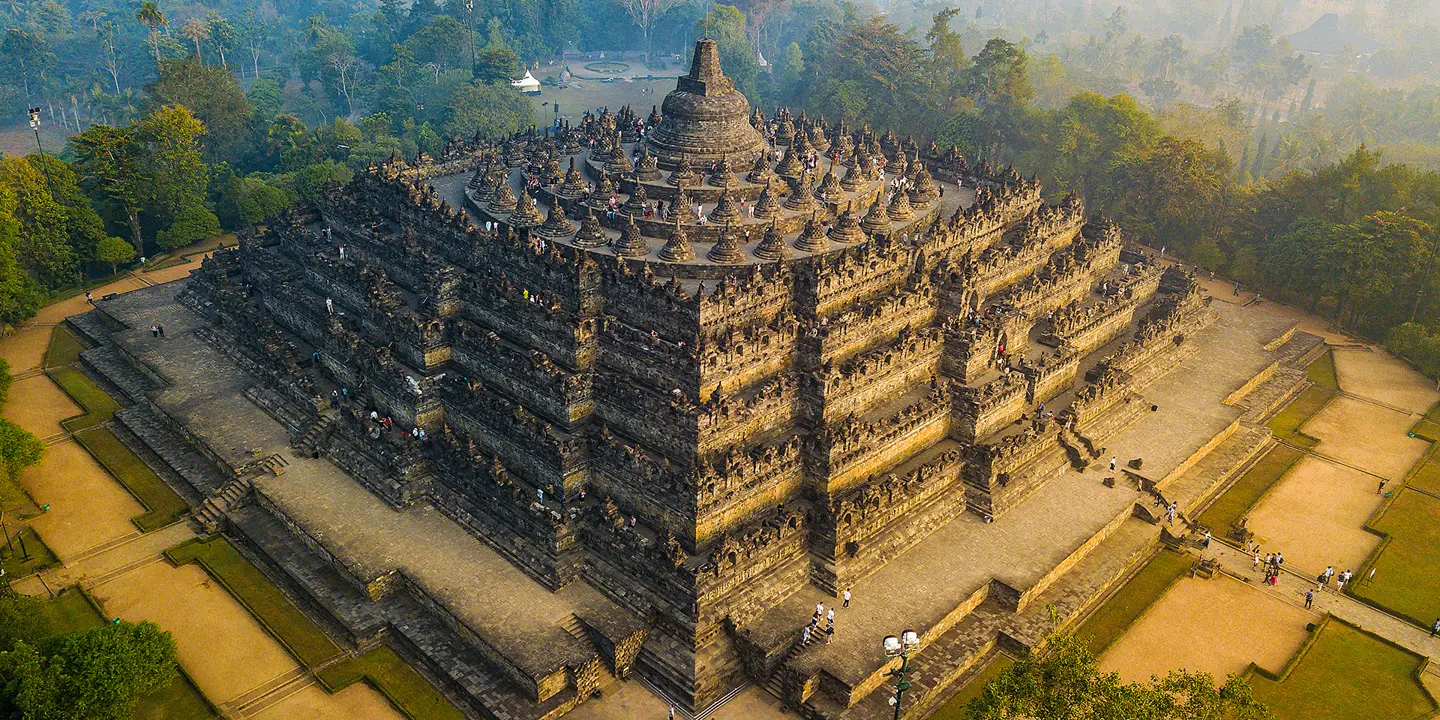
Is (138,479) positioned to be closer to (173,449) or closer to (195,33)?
(173,449)

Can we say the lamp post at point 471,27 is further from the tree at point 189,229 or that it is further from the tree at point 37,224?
the tree at point 37,224

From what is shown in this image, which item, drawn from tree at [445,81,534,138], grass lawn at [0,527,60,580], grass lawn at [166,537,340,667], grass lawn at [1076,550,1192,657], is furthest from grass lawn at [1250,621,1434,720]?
tree at [445,81,534,138]

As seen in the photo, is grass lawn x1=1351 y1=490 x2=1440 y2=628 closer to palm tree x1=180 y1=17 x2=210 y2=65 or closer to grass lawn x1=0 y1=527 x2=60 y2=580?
grass lawn x1=0 y1=527 x2=60 y2=580

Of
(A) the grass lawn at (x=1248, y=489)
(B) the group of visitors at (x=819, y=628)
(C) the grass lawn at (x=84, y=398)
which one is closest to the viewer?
(B) the group of visitors at (x=819, y=628)

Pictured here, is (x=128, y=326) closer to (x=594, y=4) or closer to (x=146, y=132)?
(x=146, y=132)

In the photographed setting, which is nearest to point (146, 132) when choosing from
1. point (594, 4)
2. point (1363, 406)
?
point (1363, 406)

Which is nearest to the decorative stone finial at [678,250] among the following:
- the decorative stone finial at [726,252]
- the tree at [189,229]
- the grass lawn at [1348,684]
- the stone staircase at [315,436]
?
the decorative stone finial at [726,252]

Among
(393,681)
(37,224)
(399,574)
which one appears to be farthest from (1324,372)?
(37,224)
